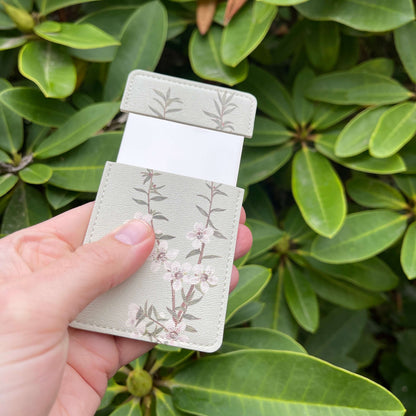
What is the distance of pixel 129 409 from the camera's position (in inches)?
36.1

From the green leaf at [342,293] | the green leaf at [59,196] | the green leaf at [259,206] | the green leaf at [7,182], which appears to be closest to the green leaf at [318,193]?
the green leaf at [259,206]

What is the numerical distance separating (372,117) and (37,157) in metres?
→ 0.82

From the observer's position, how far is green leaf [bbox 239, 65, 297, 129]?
125cm

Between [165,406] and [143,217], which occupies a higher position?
[143,217]

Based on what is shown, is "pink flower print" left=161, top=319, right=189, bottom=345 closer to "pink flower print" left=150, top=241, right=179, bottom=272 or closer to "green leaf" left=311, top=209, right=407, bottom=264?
"pink flower print" left=150, top=241, right=179, bottom=272

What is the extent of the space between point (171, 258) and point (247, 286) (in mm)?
200

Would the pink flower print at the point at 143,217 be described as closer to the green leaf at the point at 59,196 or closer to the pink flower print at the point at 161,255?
the pink flower print at the point at 161,255

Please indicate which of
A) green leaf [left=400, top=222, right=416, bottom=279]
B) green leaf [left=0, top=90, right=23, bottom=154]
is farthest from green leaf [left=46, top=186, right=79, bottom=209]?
green leaf [left=400, top=222, right=416, bottom=279]

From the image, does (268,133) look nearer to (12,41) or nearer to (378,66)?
(378,66)

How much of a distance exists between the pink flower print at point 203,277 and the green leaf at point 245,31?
459mm

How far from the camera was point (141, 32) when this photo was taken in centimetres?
109

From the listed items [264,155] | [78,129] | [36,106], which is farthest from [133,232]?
[264,155]

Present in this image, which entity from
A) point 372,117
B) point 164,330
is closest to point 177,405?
point 164,330

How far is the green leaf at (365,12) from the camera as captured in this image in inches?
38.8
